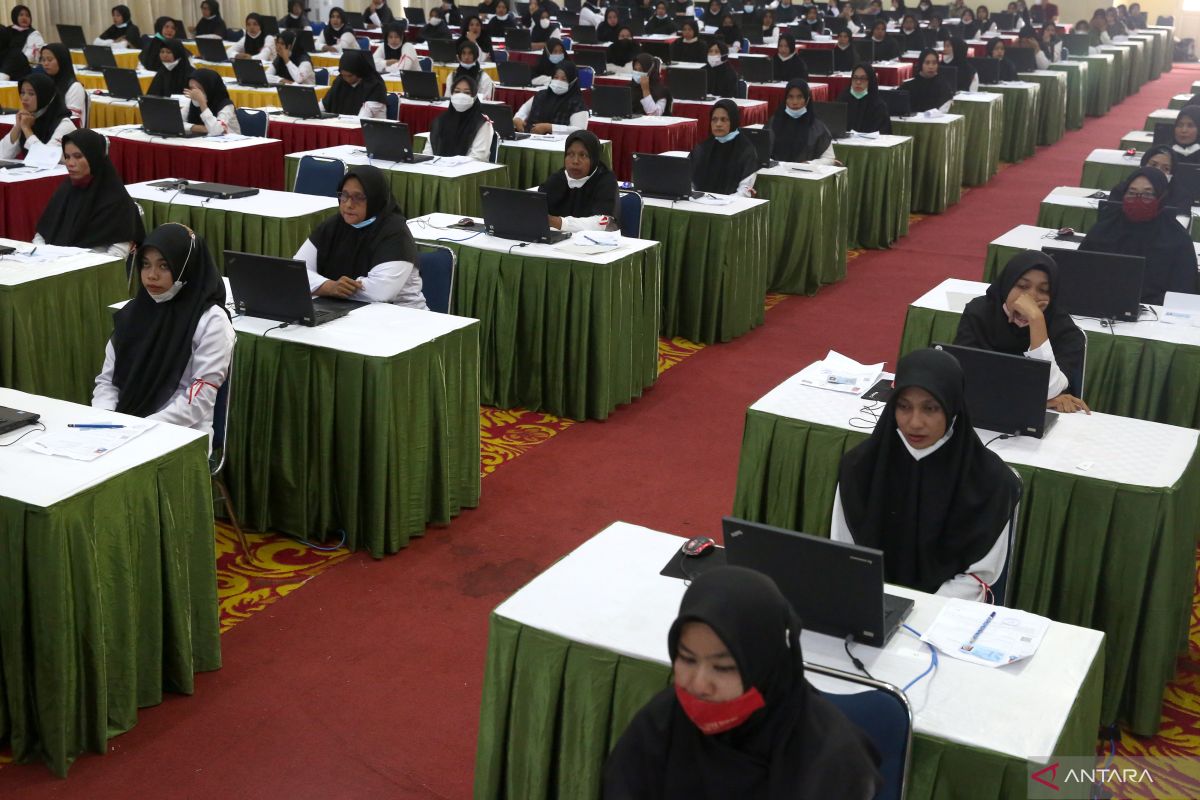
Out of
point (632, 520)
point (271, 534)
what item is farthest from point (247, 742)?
point (632, 520)

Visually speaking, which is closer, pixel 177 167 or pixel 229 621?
pixel 229 621

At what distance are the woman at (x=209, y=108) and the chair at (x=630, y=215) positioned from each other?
3.60 metres

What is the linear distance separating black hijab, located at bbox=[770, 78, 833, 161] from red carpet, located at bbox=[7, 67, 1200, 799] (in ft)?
7.16

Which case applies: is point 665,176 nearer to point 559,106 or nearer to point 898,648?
point 559,106

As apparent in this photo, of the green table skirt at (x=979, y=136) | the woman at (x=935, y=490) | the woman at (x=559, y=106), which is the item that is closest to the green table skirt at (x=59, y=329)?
the woman at (x=935, y=490)

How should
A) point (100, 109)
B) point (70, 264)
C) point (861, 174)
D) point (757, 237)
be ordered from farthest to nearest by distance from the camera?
point (100, 109)
point (861, 174)
point (757, 237)
point (70, 264)

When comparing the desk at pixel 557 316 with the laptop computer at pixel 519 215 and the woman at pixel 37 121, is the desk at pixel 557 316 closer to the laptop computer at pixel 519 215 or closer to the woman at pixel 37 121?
the laptop computer at pixel 519 215

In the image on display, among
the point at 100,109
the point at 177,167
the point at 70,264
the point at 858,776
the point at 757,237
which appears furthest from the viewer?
the point at 100,109

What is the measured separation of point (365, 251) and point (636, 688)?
296 cm

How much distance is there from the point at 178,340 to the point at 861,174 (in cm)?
626

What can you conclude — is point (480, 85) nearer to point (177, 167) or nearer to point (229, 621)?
point (177, 167)

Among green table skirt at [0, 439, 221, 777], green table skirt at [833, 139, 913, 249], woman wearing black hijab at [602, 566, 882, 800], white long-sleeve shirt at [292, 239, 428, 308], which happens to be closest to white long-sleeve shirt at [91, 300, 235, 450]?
green table skirt at [0, 439, 221, 777]

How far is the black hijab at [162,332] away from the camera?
4.10 meters

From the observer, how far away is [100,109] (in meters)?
10.5
